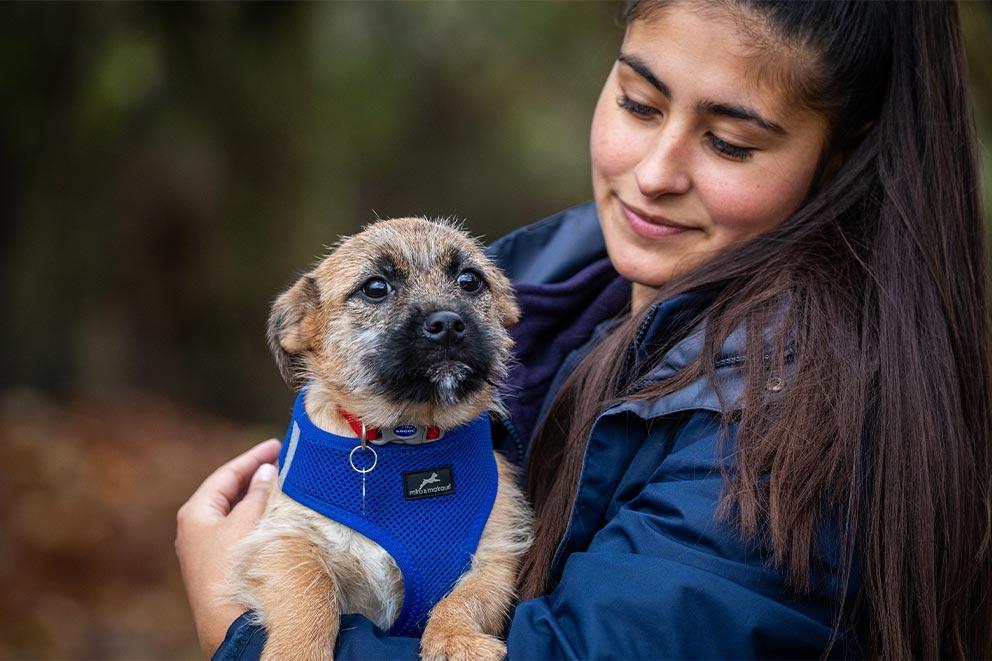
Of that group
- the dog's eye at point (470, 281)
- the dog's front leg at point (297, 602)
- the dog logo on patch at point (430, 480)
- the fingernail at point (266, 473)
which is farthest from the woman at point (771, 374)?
the dog's eye at point (470, 281)

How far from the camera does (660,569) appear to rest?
2.18 meters

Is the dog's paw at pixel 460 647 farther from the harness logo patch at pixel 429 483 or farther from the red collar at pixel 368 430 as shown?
the red collar at pixel 368 430

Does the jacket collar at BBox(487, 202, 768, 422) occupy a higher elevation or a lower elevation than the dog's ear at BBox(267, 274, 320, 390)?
higher

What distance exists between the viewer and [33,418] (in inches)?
→ 361

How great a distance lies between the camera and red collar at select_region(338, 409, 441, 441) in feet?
9.79

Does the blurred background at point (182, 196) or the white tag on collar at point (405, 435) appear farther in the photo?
the blurred background at point (182, 196)

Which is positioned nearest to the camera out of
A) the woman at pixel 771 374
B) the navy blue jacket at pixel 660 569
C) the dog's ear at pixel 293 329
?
the navy blue jacket at pixel 660 569

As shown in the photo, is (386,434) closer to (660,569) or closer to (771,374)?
(660,569)

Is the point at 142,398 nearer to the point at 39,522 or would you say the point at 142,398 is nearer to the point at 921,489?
the point at 39,522

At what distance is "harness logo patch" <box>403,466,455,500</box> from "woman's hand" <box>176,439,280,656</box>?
26.3 inches

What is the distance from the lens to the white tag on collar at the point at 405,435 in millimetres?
2986

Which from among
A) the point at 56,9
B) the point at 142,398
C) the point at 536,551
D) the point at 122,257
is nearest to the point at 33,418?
the point at 142,398

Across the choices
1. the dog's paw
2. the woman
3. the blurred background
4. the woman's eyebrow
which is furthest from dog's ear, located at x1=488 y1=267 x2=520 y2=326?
the blurred background

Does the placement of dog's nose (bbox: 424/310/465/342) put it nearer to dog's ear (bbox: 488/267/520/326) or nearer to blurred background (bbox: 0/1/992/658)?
dog's ear (bbox: 488/267/520/326)
